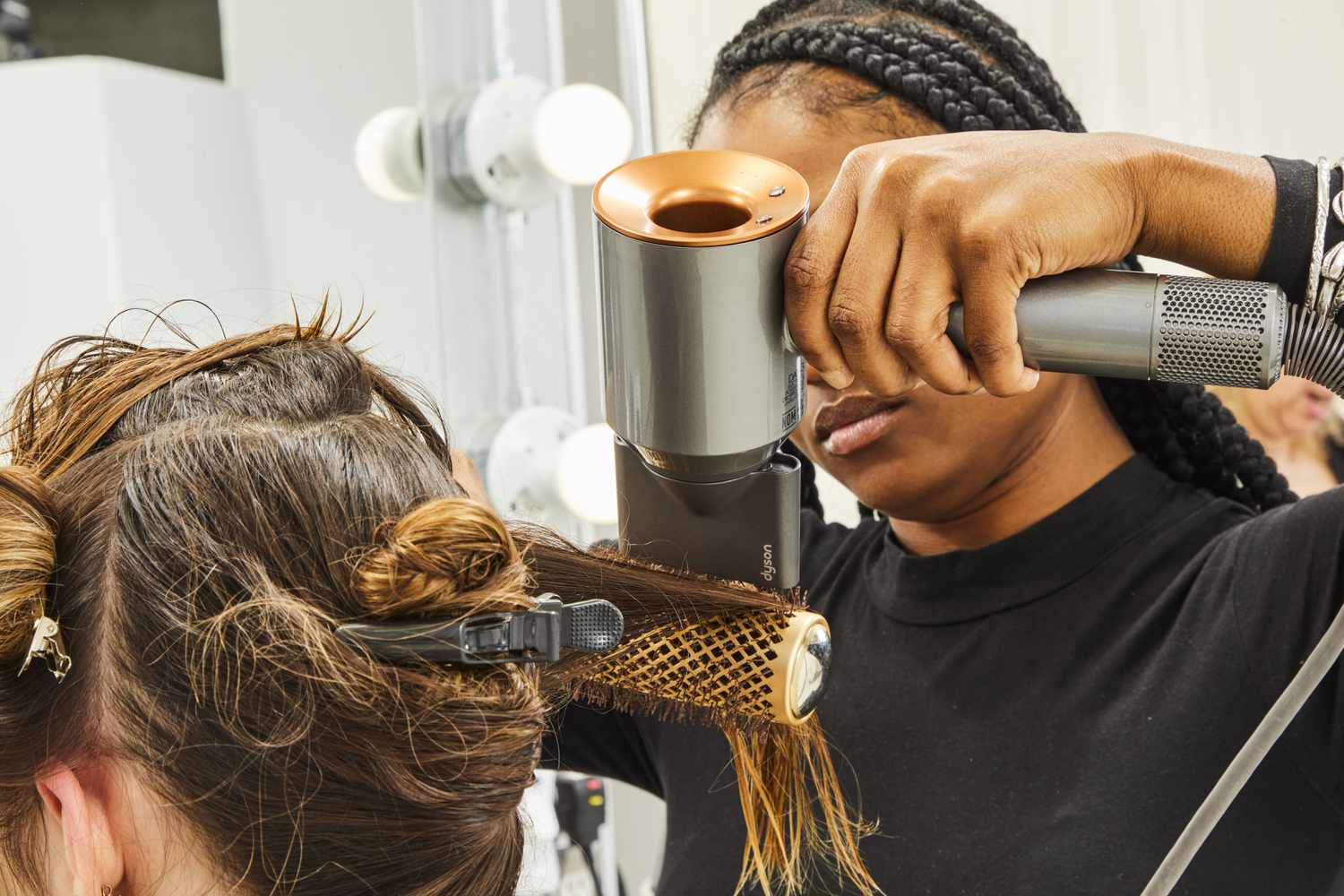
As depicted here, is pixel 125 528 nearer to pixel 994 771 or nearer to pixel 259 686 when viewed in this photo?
pixel 259 686

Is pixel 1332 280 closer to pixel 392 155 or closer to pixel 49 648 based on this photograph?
pixel 49 648

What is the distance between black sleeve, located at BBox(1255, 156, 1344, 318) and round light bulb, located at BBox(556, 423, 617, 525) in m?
0.80

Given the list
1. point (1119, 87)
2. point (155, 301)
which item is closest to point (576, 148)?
point (155, 301)

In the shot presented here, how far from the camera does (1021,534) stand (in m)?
0.87

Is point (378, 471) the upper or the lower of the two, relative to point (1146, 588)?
upper

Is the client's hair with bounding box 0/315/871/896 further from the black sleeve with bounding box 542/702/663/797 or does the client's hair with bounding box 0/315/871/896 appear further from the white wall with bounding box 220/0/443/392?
the white wall with bounding box 220/0/443/392

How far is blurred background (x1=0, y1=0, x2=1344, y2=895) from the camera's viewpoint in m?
1.17

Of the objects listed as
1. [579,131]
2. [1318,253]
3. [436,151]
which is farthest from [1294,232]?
[436,151]

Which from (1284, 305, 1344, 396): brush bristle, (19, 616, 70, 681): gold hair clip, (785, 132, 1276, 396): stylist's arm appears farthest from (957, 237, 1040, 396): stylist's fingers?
(19, 616, 70, 681): gold hair clip

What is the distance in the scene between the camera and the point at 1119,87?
1293 mm

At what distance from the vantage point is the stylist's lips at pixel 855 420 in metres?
0.84

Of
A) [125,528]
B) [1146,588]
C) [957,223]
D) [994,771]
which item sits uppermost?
[957,223]

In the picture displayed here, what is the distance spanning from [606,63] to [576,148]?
26cm

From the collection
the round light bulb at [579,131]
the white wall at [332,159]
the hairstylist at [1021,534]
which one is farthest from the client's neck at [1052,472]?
the white wall at [332,159]
